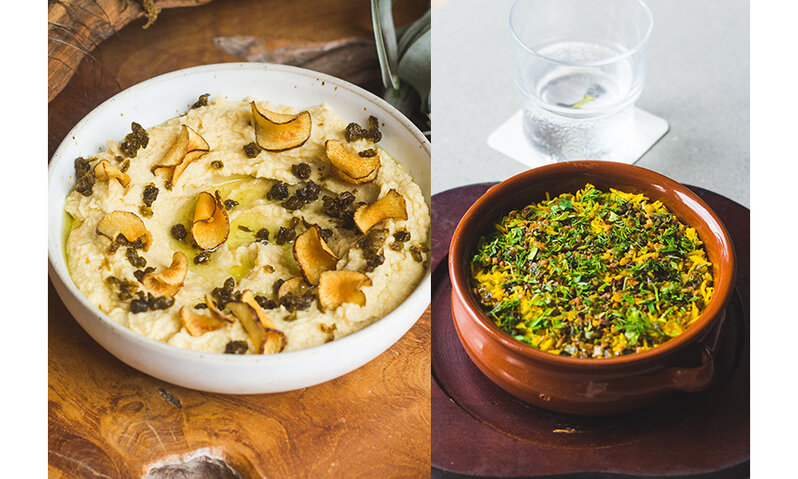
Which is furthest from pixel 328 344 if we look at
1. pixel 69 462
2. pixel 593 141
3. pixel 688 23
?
pixel 688 23

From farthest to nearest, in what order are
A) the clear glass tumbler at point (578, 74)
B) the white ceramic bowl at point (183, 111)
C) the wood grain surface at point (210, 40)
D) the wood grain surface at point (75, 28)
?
the clear glass tumbler at point (578, 74) → the wood grain surface at point (210, 40) → the wood grain surface at point (75, 28) → the white ceramic bowl at point (183, 111)

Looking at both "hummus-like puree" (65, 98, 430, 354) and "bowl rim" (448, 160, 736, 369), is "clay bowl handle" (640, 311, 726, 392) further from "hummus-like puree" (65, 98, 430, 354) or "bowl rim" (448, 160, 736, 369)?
"hummus-like puree" (65, 98, 430, 354)

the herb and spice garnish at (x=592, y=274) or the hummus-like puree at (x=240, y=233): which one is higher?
the herb and spice garnish at (x=592, y=274)

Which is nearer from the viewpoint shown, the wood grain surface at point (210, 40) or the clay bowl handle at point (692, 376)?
the clay bowl handle at point (692, 376)

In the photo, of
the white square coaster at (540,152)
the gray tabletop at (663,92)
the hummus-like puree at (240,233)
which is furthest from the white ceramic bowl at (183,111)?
the white square coaster at (540,152)

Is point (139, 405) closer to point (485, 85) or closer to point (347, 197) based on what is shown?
point (347, 197)

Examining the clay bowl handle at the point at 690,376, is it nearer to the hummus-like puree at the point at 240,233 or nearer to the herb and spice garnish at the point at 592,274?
the herb and spice garnish at the point at 592,274
